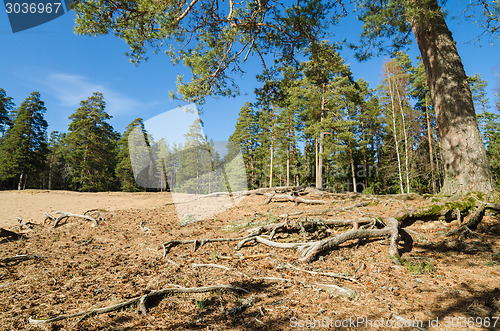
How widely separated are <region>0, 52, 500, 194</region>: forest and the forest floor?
11.8 meters

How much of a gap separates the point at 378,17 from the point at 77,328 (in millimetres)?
7935

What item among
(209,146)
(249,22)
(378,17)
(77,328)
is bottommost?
(77,328)

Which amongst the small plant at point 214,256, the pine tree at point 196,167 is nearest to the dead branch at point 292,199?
the small plant at point 214,256

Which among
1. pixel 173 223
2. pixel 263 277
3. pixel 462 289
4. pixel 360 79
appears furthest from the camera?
pixel 360 79

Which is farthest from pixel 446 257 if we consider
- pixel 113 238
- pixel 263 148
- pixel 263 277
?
pixel 263 148

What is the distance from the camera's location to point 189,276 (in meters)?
3.50

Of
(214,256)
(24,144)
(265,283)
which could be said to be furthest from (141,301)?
(24,144)

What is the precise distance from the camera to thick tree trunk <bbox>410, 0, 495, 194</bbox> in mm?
5109

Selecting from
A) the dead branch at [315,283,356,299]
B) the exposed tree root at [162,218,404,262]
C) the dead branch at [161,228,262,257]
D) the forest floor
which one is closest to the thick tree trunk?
the forest floor

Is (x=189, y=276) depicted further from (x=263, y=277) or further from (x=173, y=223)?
(x=173, y=223)

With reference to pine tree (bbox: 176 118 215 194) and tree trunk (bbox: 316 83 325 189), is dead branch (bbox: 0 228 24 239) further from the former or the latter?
pine tree (bbox: 176 118 215 194)

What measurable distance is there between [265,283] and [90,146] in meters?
34.9

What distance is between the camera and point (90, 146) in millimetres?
29984

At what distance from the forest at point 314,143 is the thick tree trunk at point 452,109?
9392 mm
